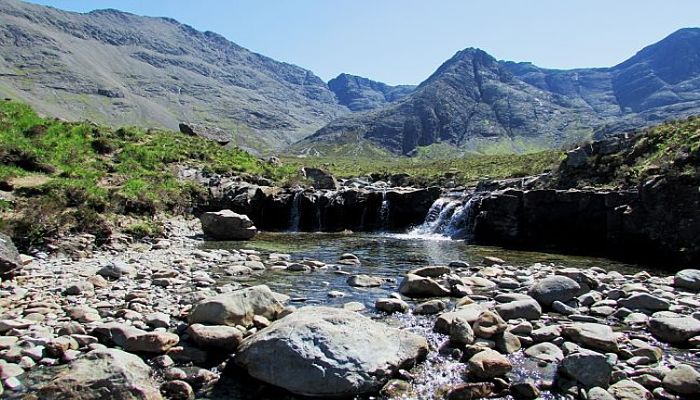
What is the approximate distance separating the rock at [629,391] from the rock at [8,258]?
1517 centimetres

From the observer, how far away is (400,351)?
884 centimetres

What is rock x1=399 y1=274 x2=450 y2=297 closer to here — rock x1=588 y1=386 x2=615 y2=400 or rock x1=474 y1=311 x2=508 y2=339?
rock x1=474 y1=311 x2=508 y2=339

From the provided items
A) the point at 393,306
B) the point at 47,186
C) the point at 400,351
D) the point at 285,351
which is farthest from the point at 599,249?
the point at 47,186

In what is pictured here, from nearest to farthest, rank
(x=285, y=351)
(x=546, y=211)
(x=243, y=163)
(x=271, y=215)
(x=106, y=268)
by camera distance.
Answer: (x=285, y=351) < (x=106, y=268) < (x=546, y=211) < (x=271, y=215) < (x=243, y=163)

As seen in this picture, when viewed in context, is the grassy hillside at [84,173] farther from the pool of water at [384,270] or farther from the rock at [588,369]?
the rock at [588,369]

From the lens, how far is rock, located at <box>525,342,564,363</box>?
9266 mm

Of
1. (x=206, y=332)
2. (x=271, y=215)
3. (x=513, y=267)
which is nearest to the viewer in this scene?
(x=206, y=332)

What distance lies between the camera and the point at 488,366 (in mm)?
8578

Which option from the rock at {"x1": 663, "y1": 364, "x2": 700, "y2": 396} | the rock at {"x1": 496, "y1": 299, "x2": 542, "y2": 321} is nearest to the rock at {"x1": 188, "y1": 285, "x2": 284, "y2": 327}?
the rock at {"x1": 496, "y1": 299, "x2": 542, "y2": 321}

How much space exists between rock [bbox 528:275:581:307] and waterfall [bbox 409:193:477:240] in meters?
20.3

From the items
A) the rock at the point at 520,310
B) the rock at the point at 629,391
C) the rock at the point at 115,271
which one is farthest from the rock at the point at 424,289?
the rock at the point at 115,271

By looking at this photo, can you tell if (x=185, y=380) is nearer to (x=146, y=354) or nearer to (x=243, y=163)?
(x=146, y=354)

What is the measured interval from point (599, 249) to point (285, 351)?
24251 mm

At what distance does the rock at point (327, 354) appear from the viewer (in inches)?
309
